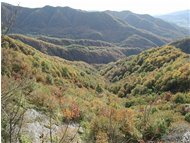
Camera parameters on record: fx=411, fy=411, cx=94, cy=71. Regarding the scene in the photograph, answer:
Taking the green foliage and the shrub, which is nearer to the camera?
the green foliage

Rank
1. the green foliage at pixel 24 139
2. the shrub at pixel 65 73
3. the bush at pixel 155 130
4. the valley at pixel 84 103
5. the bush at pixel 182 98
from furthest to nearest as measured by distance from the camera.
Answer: the shrub at pixel 65 73 < the bush at pixel 182 98 < the bush at pixel 155 130 < the green foliage at pixel 24 139 < the valley at pixel 84 103

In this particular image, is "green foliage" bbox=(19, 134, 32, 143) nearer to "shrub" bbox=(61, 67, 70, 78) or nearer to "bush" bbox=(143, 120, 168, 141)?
"bush" bbox=(143, 120, 168, 141)

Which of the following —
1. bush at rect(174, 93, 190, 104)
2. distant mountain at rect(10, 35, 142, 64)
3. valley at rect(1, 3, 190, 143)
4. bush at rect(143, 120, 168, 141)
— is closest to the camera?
valley at rect(1, 3, 190, 143)

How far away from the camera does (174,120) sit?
70.7ft

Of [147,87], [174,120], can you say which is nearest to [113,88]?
[147,87]

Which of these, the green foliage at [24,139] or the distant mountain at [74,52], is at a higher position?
the green foliage at [24,139]

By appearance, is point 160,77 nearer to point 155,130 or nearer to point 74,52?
point 155,130

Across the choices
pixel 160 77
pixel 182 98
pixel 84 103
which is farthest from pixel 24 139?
pixel 160 77

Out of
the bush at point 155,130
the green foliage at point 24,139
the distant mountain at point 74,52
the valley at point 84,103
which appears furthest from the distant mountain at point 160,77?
the distant mountain at point 74,52

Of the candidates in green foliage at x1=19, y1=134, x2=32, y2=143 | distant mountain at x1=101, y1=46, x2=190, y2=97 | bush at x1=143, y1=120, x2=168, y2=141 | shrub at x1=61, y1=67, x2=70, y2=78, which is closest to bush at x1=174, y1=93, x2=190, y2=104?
distant mountain at x1=101, y1=46, x2=190, y2=97

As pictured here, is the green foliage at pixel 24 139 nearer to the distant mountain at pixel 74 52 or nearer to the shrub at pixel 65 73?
the shrub at pixel 65 73

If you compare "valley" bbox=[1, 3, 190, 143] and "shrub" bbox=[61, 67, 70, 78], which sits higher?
"valley" bbox=[1, 3, 190, 143]

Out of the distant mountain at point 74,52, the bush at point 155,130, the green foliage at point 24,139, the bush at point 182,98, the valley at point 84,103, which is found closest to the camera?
the valley at point 84,103

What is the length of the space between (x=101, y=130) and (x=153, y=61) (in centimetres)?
3742
